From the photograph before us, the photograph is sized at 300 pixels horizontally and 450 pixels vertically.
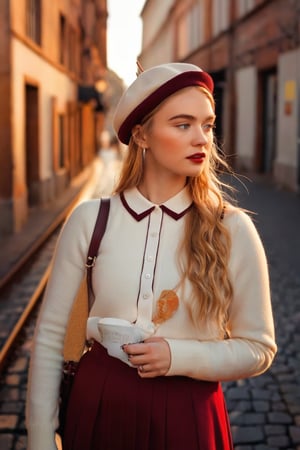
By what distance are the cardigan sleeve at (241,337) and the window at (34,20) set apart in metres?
14.7

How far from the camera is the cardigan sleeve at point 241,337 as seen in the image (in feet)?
6.15

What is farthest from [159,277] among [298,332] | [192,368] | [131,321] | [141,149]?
[298,332]

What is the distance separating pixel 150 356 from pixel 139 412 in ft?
0.63

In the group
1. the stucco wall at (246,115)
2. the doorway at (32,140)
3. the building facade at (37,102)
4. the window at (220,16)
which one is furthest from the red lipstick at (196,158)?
the window at (220,16)

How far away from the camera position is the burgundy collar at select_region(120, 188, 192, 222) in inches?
79.0

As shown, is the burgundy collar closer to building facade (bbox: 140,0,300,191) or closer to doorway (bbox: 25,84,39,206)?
building facade (bbox: 140,0,300,191)

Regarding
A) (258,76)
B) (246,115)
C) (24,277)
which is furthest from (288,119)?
(24,277)

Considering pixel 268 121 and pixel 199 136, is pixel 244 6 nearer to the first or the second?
pixel 268 121

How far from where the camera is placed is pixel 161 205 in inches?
79.5

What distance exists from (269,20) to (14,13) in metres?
9.88

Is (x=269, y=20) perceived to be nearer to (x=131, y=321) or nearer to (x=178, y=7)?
(x=131, y=321)

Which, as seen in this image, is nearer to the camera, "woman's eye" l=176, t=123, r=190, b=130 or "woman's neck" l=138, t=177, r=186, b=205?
"woman's eye" l=176, t=123, r=190, b=130

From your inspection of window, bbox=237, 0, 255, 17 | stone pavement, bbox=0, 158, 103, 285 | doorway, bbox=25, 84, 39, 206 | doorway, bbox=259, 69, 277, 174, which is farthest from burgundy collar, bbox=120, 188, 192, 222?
window, bbox=237, 0, 255, 17

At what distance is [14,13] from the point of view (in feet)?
40.5
